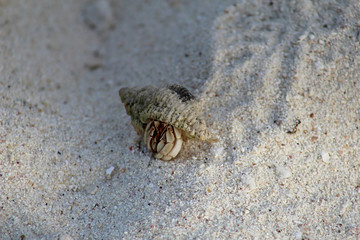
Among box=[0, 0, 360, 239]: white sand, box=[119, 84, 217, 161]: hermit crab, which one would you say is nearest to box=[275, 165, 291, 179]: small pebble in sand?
box=[0, 0, 360, 239]: white sand

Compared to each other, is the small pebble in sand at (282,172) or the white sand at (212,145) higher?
the white sand at (212,145)

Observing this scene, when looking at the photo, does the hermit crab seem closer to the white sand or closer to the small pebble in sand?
the white sand

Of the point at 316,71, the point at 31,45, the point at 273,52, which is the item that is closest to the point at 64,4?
the point at 31,45

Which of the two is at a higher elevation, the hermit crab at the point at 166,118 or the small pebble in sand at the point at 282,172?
the hermit crab at the point at 166,118

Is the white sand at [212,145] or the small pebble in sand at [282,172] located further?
the small pebble in sand at [282,172]

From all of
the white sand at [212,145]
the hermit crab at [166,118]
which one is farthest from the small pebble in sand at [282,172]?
the hermit crab at [166,118]

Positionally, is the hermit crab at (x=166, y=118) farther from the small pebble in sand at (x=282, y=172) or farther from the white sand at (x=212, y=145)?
the small pebble in sand at (x=282, y=172)
